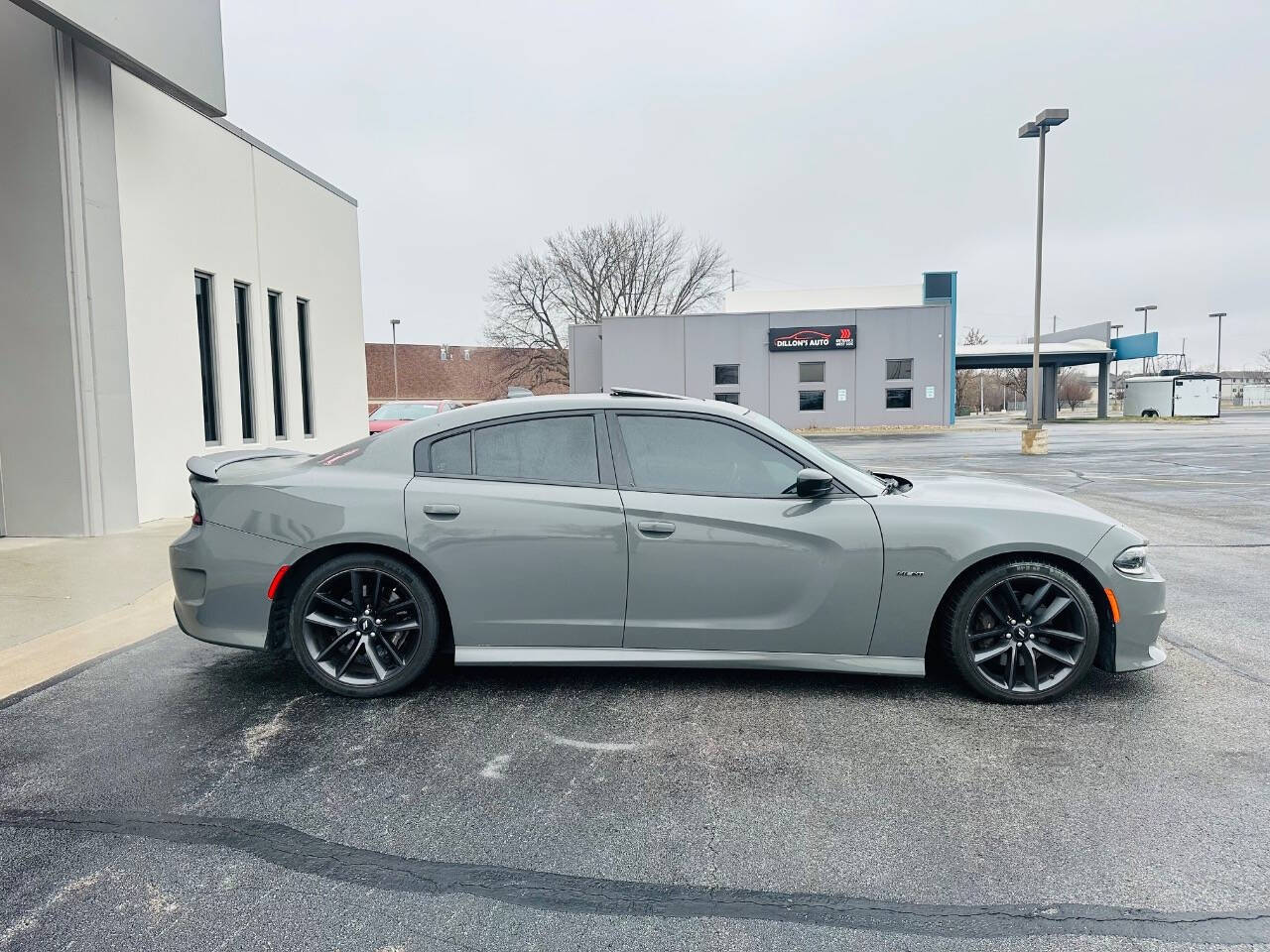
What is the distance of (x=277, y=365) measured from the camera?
530 inches

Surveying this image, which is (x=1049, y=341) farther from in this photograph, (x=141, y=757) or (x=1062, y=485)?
(x=141, y=757)

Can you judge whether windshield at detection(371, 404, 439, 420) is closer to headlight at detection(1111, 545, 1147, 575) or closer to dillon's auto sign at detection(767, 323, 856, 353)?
headlight at detection(1111, 545, 1147, 575)

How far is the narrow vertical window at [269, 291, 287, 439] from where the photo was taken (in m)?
13.3

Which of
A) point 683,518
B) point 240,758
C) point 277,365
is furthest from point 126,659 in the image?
point 277,365

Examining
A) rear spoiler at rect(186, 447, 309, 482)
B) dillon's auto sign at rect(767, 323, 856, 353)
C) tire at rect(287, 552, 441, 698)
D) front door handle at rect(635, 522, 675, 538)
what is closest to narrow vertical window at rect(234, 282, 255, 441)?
rear spoiler at rect(186, 447, 309, 482)

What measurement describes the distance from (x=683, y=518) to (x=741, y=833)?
5.03 feet

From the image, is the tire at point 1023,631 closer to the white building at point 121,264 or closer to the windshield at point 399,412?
the white building at point 121,264

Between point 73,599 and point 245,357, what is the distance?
22.9 ft

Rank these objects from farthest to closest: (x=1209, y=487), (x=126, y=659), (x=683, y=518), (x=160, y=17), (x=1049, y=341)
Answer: (x=1049, y=341)
(x=1209, y=487)
(x=160, y=17)
(x=126, y=659)
(x=683, y=518)

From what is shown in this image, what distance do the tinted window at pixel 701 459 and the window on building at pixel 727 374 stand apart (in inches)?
1537

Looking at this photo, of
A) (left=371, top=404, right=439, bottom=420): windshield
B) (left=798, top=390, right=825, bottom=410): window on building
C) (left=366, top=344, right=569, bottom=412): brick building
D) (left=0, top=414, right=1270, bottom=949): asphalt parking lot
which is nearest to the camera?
(left=0, top=414, right=1270, bottom=949): asphalt parking lot

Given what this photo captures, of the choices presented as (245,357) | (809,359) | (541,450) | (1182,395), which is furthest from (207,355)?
(1182,395)

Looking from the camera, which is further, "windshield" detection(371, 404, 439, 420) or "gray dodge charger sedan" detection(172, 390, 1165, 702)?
"windshield" detection(371, 404, 439, 420)

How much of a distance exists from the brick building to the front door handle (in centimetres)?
6433
